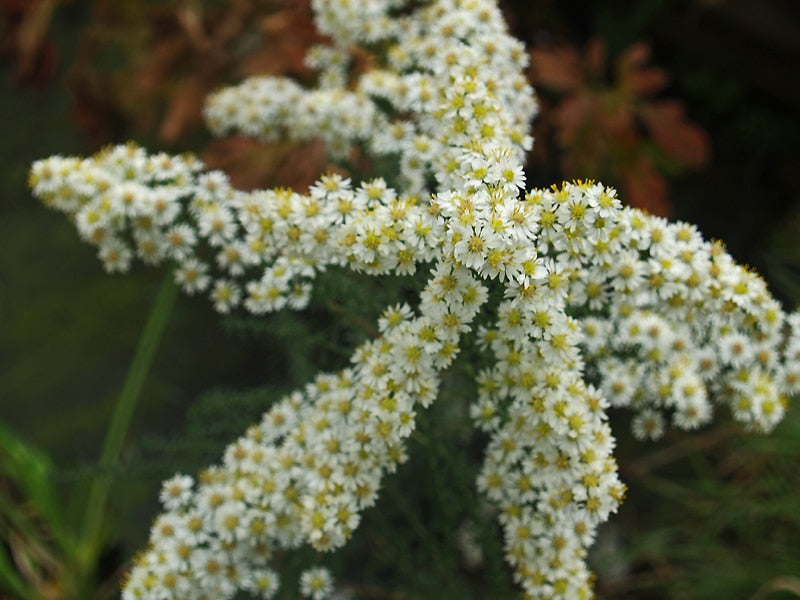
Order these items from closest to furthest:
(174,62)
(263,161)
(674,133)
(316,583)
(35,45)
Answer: (316,583) < (263,161) < (674,133) < (174,62) < (35,45)

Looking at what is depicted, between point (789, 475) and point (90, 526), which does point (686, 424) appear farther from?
point (90, 526)

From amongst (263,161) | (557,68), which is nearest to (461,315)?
(263,161)

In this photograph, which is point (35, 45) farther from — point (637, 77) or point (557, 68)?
point (637, 77)

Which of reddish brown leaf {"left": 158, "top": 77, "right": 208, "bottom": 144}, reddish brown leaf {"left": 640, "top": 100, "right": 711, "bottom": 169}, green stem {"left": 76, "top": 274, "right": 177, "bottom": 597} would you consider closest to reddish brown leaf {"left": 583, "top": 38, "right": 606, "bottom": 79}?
reddish brown leaf {"left": 640, "top": 100, "right": 711, "bottom": 169}

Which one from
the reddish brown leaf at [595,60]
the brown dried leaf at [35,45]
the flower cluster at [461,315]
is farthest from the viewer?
the brown dried leaf at [35,45]

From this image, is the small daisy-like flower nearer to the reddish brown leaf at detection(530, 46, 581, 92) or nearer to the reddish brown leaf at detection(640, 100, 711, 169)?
the reddish brown leaf at detection(530, 46, 581, 92)

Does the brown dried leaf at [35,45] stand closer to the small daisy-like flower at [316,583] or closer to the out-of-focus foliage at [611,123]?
the out-of-focus foliage at [611,123]

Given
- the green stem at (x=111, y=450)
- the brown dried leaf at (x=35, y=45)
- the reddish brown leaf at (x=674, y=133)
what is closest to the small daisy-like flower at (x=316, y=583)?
the green stem at (x=111, y=450)

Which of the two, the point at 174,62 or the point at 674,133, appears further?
the point at 174,62

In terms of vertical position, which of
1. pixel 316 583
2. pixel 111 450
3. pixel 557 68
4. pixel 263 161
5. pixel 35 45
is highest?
pixel 35 45
